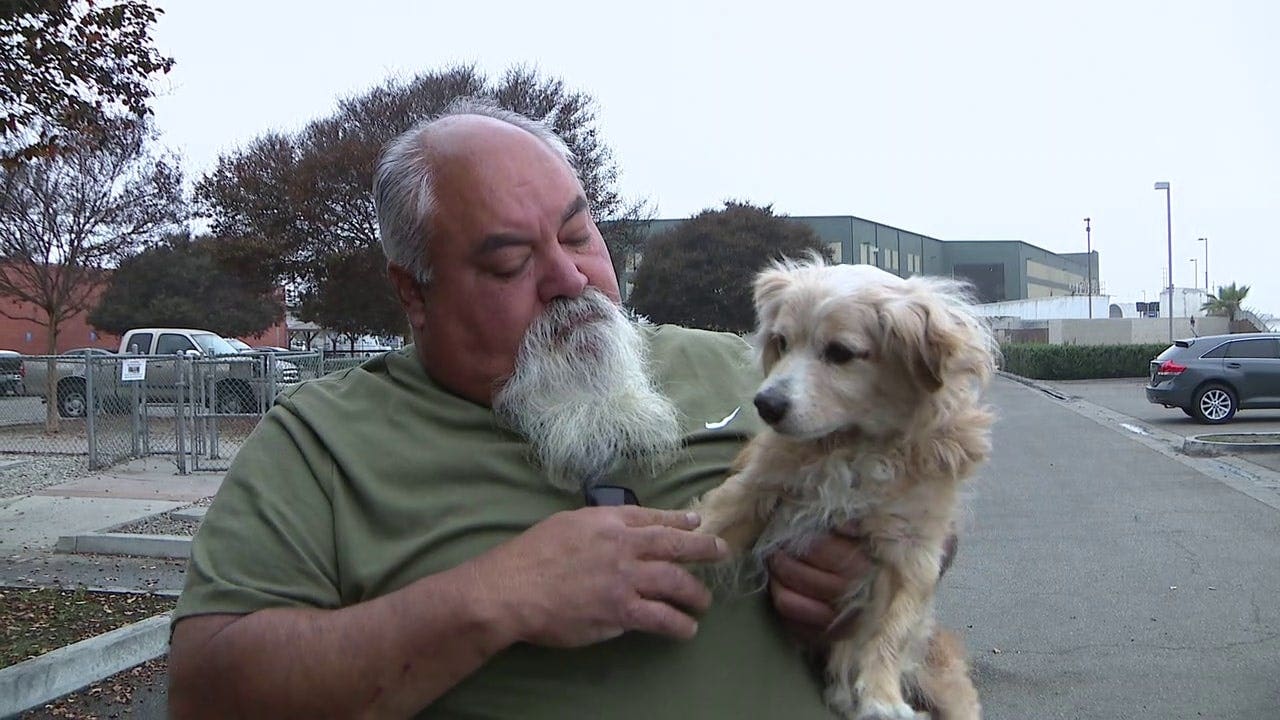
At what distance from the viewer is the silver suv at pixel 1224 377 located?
19531 mm

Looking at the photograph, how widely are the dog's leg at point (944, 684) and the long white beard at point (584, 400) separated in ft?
2.39

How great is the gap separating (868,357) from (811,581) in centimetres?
47

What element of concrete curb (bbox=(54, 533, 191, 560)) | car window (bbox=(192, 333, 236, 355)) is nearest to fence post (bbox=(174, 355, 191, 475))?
concrete curb (bbox=(54, 533, 191, 560))

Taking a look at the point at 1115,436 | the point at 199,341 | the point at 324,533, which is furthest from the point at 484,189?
the point at 199,341

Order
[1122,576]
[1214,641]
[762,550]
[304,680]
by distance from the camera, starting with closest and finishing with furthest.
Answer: [304,680], [762,550], [1214,641], [1122,576]

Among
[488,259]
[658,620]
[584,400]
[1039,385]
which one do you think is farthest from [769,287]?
[1039,385]

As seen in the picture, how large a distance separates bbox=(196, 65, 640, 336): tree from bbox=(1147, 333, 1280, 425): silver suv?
474 inches

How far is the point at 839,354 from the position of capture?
213 cm

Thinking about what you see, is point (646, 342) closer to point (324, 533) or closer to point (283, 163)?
point (324, 533)

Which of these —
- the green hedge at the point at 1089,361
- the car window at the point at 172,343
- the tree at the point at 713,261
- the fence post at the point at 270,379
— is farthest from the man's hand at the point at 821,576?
the green hedge at the point at 1089,361

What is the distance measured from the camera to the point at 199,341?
846 inches

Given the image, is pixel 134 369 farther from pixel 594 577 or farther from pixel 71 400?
pixel 594 577

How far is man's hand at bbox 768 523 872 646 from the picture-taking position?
2.01 metres

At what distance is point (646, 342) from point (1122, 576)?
6528 millimetres
